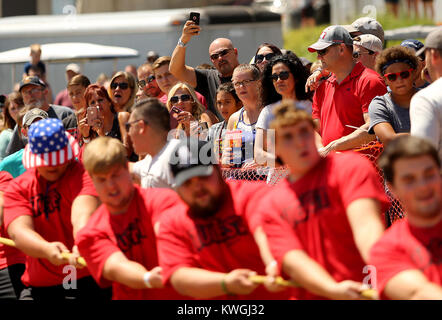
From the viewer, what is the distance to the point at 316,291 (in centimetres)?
381

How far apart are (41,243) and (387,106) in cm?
284

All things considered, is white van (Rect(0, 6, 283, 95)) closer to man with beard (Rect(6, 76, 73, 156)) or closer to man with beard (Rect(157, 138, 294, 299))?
man with beard (Rect(6, 76, 73, 156))

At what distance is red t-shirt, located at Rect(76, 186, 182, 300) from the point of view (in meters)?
4.62

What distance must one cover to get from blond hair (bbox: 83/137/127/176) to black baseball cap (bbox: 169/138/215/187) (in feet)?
1.03

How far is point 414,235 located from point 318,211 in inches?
20.9

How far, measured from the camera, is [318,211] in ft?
12.9

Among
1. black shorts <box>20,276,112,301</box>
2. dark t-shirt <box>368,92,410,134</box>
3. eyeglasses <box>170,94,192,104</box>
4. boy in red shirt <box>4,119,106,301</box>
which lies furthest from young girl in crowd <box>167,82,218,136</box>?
black shorts <box>20,276,112,301</box>

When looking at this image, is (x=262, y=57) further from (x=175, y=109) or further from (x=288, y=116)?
(x=288, y=116)

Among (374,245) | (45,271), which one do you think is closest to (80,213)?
(45,271)

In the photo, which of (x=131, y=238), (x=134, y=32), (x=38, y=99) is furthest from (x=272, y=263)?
(x=134, y=32)

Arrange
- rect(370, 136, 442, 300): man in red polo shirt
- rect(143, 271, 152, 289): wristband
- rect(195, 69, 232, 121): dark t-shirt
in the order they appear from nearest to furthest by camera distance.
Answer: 1. rect(370, 136, 442, 300): man in red polo shirt
2. rect(143, 271, 152, 289): wristband
3. rect(195, 69, 232, 121): dark t-shirt

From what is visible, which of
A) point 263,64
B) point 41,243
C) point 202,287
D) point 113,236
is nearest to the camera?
point 202,287

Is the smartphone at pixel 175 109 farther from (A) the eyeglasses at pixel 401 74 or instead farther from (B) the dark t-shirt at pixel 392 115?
(A) the eyeglasses at pixel 401 74
